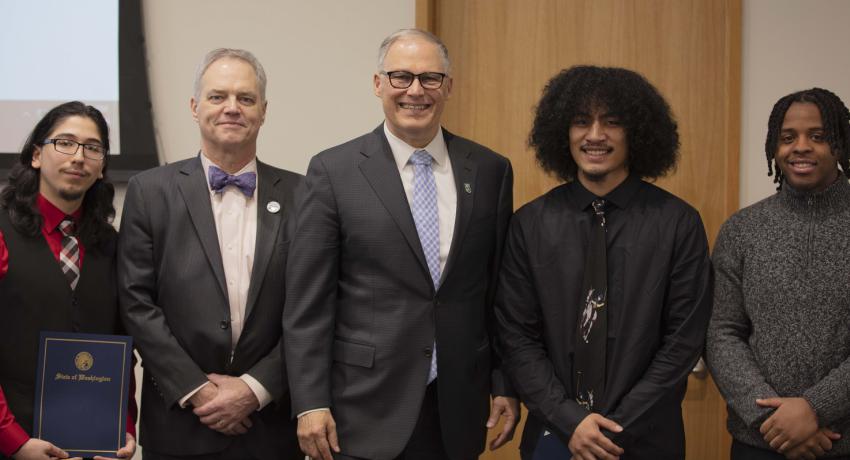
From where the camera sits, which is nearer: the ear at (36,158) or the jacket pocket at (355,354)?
the jacket pocket at (355,354)

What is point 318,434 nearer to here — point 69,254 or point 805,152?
point 69,254

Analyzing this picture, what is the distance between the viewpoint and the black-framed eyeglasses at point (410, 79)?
2344 mm

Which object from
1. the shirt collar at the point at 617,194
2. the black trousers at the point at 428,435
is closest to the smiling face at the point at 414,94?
the shirt collar at the point at 617,194

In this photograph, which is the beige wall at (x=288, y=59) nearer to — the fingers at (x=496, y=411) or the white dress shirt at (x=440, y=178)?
the white dress shirt at (x=440, y=178)

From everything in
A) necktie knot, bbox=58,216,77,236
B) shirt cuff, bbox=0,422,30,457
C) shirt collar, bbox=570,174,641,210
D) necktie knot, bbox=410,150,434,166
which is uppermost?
necktie knot, bbox=410,150,434,166

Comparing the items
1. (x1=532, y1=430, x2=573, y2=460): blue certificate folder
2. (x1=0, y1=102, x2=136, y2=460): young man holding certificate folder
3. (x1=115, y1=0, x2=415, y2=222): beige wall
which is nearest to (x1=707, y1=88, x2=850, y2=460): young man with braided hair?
(x1=532, y1=430, x2=573, y2=460): blue certificate folder

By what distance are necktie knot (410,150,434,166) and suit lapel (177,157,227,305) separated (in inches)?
24.3

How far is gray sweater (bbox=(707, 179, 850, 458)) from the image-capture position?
225 centimetres

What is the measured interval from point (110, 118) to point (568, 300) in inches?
85.7

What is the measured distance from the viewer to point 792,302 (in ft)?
7.51

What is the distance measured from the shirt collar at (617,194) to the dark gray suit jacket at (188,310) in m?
0.86

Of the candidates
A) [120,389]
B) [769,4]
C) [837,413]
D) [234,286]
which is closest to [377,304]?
[234,286]

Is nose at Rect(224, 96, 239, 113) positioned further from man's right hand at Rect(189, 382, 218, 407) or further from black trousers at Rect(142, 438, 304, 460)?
black trousers at Rect(142, 438, 304, 460)

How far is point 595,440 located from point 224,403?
1015 millimetres
